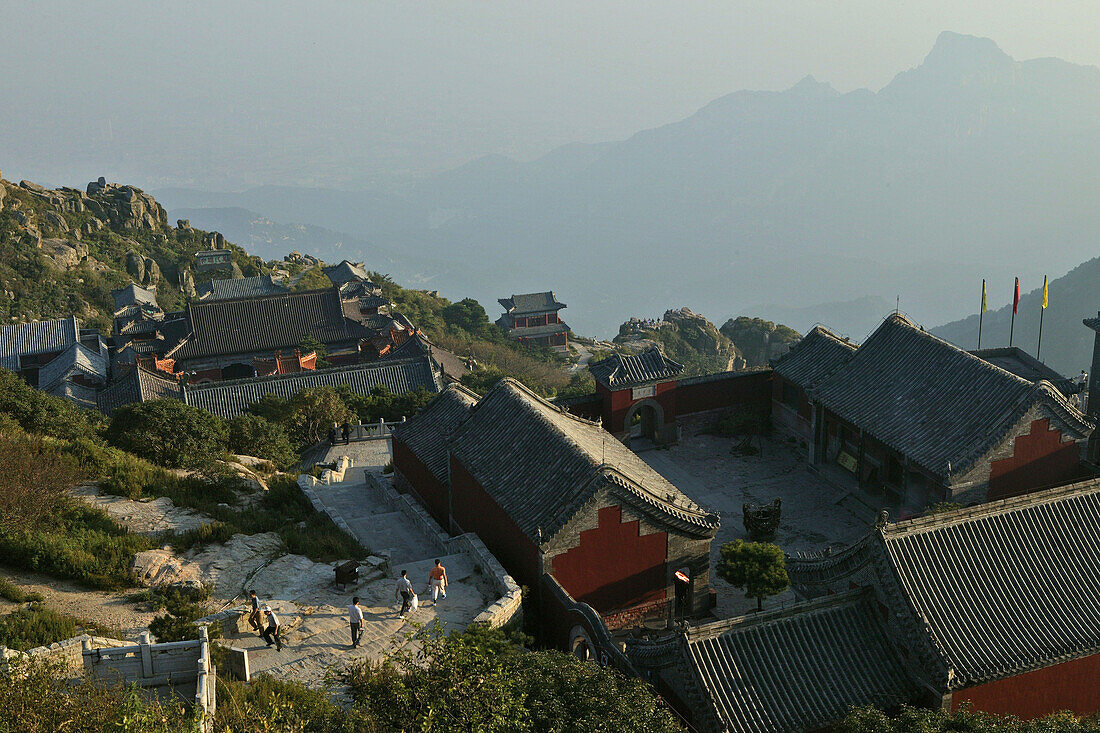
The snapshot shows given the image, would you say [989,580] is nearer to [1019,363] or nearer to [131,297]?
[1019,363]

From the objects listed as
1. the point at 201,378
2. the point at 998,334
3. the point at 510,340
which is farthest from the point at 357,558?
the point at 998,334

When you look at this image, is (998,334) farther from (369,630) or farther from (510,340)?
(369,630)

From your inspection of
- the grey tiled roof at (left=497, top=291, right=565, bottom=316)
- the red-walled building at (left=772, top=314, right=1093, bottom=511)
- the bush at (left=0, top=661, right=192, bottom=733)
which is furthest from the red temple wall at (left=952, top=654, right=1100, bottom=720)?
the grey tiled roof at (left=497, top=291, right=565, bottom=316)

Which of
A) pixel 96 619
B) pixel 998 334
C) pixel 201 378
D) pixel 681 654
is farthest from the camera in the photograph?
pixel 998 334

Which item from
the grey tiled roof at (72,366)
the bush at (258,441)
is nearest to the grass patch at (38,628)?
the bush at (258,441)

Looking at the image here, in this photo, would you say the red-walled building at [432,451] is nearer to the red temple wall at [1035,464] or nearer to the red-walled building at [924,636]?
the red-walled building at [924,636]

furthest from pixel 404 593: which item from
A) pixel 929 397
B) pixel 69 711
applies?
pixel 929 397
